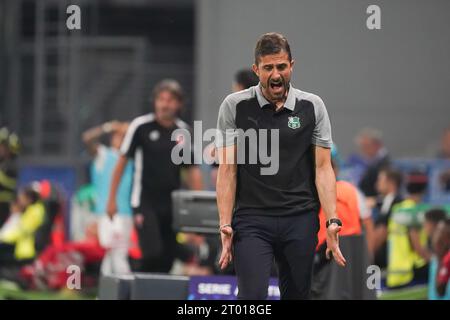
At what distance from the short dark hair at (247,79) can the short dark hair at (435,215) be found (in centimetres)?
372

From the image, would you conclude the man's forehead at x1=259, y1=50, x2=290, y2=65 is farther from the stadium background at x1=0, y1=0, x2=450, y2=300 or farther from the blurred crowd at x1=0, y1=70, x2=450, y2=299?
the blurred crowd at x1=0, y1=70, x2=450, y2=299

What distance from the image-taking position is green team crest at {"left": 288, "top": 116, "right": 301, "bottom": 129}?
248 inches

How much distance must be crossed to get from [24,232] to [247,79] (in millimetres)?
7833

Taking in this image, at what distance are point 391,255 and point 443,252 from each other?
1837 mm

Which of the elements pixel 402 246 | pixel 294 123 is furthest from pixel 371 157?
pixel 294 123

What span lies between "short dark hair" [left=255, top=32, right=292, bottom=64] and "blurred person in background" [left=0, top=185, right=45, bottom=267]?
30.0 feet

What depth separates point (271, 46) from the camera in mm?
6188

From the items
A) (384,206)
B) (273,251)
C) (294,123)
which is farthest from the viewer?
(384,206)

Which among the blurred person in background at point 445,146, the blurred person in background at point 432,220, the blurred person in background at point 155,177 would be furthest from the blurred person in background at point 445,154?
the blurred person in background at point 155,177

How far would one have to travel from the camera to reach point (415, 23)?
10.2 metres

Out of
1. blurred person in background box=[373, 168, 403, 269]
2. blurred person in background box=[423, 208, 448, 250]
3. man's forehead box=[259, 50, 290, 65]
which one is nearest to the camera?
man's forehead box=[259, 50, 290, 65]

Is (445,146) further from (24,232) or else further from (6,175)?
(6,175)

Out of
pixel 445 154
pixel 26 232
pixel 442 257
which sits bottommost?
pixel 26 232

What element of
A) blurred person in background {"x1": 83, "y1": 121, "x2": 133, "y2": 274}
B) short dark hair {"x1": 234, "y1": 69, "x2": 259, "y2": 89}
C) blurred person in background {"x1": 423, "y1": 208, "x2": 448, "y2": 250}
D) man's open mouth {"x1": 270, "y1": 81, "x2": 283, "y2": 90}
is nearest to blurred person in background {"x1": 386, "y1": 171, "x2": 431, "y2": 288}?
blurred person in background {"x1": 423, "y1": 208, "x2": 448, "y2": 250}
